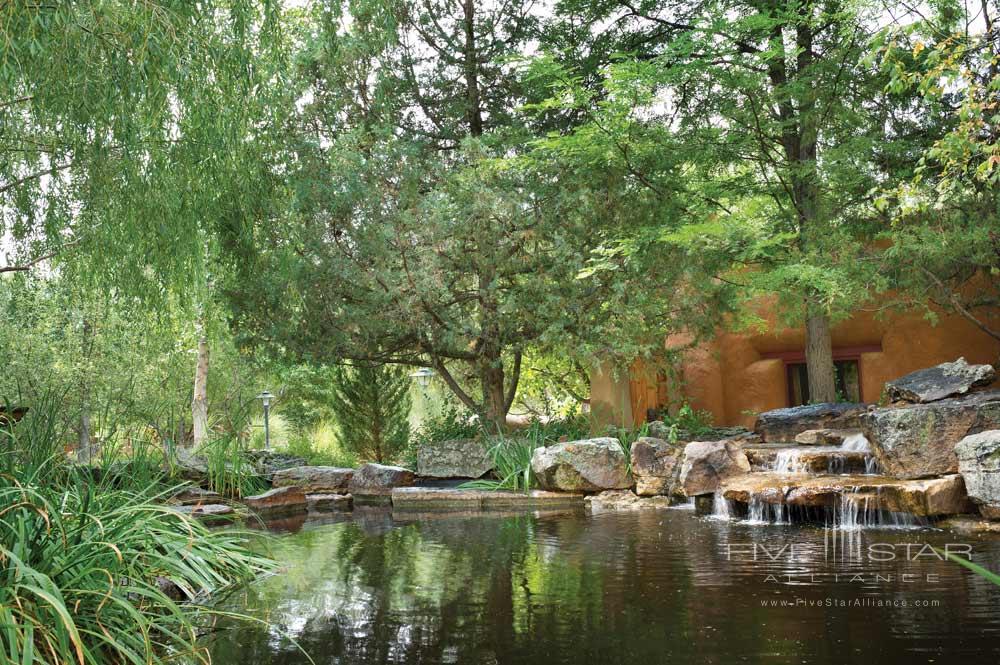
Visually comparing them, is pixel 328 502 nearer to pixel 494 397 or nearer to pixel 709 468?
pixel 494 397

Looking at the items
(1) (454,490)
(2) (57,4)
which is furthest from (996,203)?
(2) (57,4)

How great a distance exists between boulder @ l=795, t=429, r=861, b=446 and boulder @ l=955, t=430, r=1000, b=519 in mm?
3068

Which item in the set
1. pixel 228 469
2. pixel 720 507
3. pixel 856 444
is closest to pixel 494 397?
pixel 228 469

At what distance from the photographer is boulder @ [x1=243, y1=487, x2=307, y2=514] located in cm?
1120

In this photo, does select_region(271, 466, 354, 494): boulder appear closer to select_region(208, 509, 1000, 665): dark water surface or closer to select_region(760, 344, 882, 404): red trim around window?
select_region(208, 509, 1000, 665): dark water surface

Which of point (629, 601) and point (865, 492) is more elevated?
point (865, 492)

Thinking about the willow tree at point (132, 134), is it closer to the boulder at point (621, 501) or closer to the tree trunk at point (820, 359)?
the boulder at point (621, 501)

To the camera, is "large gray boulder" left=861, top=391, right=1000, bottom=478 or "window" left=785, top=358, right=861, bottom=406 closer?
"large gray boulder" left=861, top=391, right=1000, bottom=478

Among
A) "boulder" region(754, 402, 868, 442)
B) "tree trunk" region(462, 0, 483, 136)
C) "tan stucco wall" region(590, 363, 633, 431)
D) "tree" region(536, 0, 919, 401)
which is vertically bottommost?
"boulder" region(754, 402, 868, 442)

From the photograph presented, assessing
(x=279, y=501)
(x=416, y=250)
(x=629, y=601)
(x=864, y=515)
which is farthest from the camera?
(x=416, y=250)

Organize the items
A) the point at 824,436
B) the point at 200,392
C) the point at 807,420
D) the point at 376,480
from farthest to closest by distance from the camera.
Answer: the point at 200,392, the point at 376,480, the point at 807,420, the point at 824,436

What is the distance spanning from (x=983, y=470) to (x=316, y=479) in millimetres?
9069

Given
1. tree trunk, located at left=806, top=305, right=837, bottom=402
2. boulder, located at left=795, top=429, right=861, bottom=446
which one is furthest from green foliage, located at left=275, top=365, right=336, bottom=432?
boulder, located at left=795, top=429, right=861, bottom=446

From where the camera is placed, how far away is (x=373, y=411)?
622 inches
